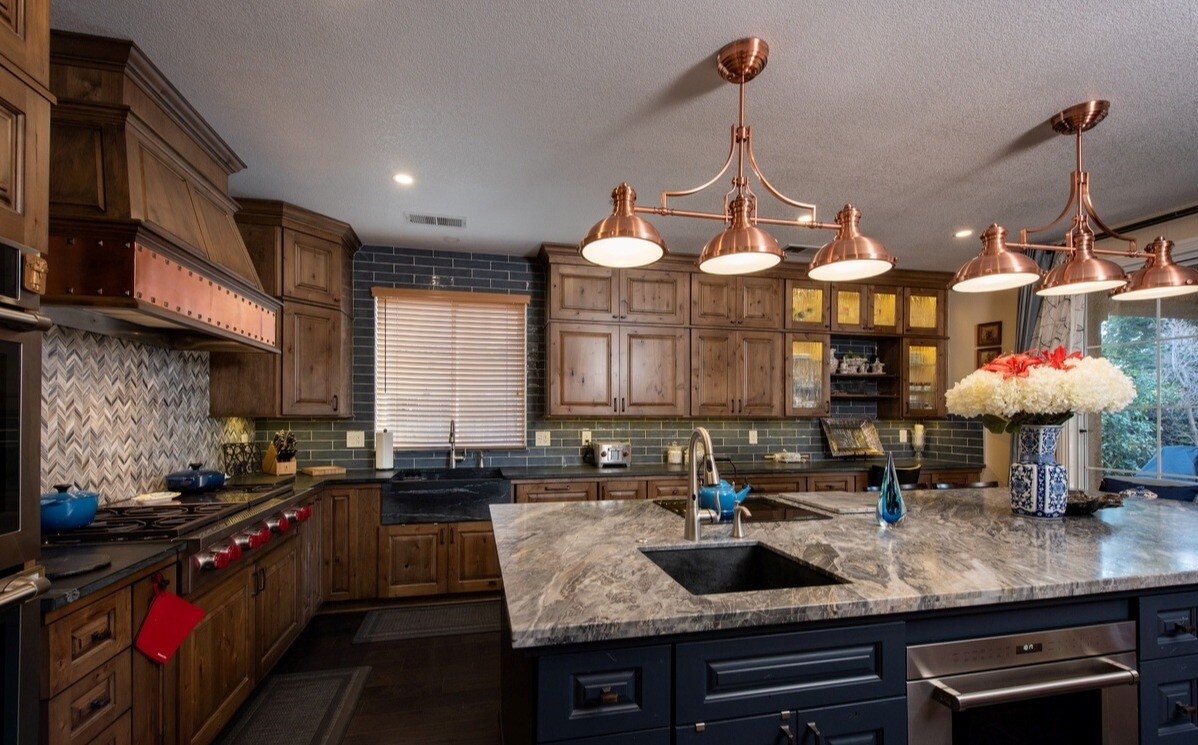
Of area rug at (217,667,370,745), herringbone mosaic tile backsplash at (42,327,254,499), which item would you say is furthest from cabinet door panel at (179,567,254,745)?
herringbone mosaic tile backsplash at (42,327,254,499)

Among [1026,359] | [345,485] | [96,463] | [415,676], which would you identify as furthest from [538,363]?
[1026,359]

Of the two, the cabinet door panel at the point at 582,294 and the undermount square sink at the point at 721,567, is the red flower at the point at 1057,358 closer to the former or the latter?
the undermount square sink at the point at 721,567

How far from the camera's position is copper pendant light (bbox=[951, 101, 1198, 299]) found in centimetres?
214

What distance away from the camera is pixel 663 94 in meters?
2.21

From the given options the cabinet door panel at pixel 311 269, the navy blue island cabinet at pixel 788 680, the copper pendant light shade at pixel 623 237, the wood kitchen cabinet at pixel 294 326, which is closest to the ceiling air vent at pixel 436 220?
the wood kitchen cabinet at pixel 294 326

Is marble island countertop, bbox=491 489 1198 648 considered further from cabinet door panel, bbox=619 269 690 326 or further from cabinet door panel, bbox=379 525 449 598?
cabinet door panel, bbox=619 269 690 326

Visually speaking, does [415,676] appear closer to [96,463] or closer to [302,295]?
[96,463]

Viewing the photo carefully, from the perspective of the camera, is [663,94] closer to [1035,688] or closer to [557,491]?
[1035,688]

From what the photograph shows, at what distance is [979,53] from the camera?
1.95m

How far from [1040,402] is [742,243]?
1.37 meters

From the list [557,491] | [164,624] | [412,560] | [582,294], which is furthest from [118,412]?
[582,294]

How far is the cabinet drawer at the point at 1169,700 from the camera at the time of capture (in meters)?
1.52

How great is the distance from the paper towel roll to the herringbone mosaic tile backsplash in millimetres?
1040

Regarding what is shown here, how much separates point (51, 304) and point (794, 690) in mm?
2525
